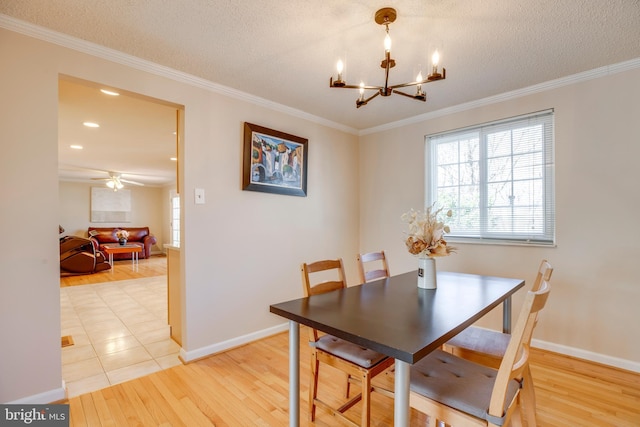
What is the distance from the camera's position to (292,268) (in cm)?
325

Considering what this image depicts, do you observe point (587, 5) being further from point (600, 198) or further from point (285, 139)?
point (285, 139)

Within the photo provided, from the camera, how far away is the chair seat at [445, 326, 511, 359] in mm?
1598

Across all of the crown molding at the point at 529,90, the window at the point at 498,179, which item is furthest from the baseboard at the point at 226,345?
the crown molding at the point at 529,90

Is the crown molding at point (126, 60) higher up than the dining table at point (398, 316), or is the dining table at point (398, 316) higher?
the crown molding at point (126, 60)

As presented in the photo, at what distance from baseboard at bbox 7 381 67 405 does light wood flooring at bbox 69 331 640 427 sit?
7 centimetres

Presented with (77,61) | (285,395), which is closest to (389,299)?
(285,395)

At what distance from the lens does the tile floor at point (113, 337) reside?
87.9 inches

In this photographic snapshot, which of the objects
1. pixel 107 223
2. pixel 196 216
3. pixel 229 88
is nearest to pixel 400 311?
pixel 196 216

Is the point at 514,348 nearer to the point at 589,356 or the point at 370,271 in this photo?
the point at 370,271

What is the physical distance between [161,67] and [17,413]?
7.78 ft

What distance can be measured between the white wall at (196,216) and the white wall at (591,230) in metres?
1.76

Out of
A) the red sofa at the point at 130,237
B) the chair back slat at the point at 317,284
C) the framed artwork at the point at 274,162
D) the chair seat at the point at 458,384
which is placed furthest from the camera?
the red sofa at the point at 130,237

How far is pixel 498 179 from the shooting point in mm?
2873

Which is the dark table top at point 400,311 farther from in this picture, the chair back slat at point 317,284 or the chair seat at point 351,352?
the chair seat at point 351,352
